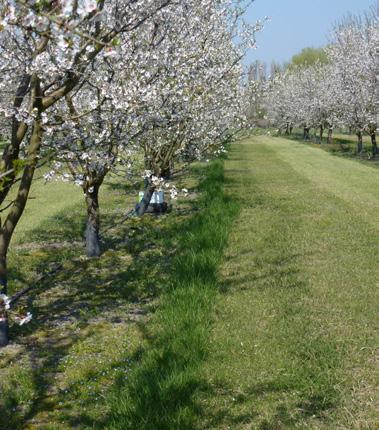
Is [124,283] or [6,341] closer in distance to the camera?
[6,341]

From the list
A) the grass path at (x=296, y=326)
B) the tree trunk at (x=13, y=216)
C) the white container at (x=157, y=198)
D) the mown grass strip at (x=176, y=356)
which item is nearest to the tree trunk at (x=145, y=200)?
the white container at (x=157, y=198)

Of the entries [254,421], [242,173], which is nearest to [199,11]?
[254,421]

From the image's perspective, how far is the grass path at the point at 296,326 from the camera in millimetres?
4723

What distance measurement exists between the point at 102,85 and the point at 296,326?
3860 millimetres

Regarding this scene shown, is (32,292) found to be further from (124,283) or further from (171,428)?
(171,428)

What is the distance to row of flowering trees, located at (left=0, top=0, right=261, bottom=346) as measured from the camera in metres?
4.19

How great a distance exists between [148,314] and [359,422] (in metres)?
3.47

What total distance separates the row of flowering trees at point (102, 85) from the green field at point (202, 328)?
871mm

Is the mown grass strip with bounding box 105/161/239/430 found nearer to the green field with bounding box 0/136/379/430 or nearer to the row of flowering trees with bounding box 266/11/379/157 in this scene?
the green field with bounding box 0/136/379/430

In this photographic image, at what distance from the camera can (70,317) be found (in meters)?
7.46

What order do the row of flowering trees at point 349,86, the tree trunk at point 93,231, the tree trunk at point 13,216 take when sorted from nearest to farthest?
the tree trunk at point 13,216
the tree trunk at point 93,231
the row of flowering trees at point 349,86

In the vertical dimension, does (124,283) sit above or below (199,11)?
below

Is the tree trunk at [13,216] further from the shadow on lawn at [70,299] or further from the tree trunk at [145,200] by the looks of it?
the tree trunk at [145,200]

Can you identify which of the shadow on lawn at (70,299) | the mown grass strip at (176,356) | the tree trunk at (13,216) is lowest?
the shadow on lawn at (70,299)
